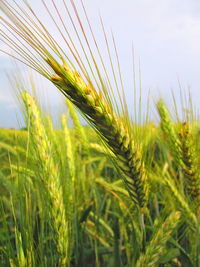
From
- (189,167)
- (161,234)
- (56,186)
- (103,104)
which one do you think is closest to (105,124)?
(103,104)

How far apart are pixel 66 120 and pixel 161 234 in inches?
50.6

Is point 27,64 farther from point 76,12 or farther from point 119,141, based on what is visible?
point 119,141

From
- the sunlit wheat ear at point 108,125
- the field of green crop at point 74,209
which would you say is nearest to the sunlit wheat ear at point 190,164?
the field of green crop at point 74,209

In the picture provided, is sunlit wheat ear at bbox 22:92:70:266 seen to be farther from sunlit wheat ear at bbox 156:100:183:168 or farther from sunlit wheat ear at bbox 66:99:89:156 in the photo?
sunlit wheat ear at bbox 66:99:89:156

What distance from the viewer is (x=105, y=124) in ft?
2.92

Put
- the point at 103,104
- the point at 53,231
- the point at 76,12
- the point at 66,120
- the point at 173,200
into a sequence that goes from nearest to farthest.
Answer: the point at 76,12, the point at 103,104, the point at 53,231, the point at 173,200, the point at 66,120

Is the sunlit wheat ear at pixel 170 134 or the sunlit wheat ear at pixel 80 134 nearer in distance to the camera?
the sunlit wheat ear at pixel 170 134

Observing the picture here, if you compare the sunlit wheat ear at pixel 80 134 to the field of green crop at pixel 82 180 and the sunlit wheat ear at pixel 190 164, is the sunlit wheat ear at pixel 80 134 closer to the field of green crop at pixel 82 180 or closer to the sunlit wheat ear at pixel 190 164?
the field of green crop at pixel 82 180

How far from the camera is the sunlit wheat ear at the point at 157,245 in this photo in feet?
3.52

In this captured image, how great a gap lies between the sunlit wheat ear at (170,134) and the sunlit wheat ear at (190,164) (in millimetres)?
48

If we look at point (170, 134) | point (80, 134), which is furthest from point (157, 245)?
point (80, 134)

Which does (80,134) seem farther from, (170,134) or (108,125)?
(108,125)

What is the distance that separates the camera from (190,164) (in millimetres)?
1406

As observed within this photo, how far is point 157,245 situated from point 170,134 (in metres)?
0.71
